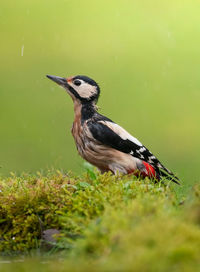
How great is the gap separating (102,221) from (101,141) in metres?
2.99

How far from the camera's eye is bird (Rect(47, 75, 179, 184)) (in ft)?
18.9

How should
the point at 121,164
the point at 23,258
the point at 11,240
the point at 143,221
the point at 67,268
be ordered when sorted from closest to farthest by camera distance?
1. the point at 67,268
2. the point at 143,221
3. the point at 23,258
4. the point at 11,240
5. the point at 121,164

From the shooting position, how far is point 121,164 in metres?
5.78

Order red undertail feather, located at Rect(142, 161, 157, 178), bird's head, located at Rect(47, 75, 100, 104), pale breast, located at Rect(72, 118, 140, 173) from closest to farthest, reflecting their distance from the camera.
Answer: pale breast, located at Rect(72, 118, 140, 173)
red undertail feather, located at Rect(142, 161, 157, 178)
bird's head, located at Rect(47, 75, 100, 104)

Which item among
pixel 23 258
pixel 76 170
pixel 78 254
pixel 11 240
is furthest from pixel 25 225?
pixel 78 254

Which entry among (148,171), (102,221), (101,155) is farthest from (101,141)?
(102,221)

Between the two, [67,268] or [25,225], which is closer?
[67,268]

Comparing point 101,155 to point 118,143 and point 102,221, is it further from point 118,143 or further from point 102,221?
point 102,221

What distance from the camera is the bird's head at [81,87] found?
20.2 ft

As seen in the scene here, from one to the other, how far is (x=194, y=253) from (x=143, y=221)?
43 centimetres

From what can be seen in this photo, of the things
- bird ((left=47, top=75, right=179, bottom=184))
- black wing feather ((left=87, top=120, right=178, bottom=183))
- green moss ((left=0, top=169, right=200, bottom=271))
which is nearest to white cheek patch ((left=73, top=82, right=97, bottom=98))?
bird ((left=47, top=75, right=179, bottom=184))

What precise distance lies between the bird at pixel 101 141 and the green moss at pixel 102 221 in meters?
0.82

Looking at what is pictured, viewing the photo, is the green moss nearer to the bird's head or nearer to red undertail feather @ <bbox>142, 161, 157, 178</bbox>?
red undertail feather @ <bbox>142, 161, 157, 178</bbox>

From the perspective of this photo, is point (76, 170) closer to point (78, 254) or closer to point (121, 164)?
point (121, 164)
